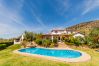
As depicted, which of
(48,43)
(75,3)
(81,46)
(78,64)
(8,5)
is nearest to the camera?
(78,64)

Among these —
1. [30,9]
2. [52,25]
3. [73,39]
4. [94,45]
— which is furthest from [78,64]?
[52,25]

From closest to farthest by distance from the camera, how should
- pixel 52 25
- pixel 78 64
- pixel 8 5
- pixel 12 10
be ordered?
pixel 78 64 < pixel 8 5 < pixel 12 10 < pixel 52 25

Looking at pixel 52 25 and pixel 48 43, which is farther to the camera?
pixel 52 25

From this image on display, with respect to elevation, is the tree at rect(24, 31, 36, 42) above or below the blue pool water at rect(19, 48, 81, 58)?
above


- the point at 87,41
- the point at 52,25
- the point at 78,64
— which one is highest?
the point at 52,25

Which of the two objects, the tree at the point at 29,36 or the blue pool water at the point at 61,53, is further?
the tree at the point at 29,36

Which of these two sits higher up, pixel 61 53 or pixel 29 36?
pixel 29 36

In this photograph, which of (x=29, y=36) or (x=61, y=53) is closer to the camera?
(x=61, y=53)

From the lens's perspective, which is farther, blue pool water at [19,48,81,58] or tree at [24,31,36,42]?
tree at [24,31,36,42]

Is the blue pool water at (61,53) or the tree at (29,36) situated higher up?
the tree at (29,36)

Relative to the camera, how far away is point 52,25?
57.6 meters

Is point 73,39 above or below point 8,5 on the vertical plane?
below

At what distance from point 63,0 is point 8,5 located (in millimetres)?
13337

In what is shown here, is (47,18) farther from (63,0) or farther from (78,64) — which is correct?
(78,64)
